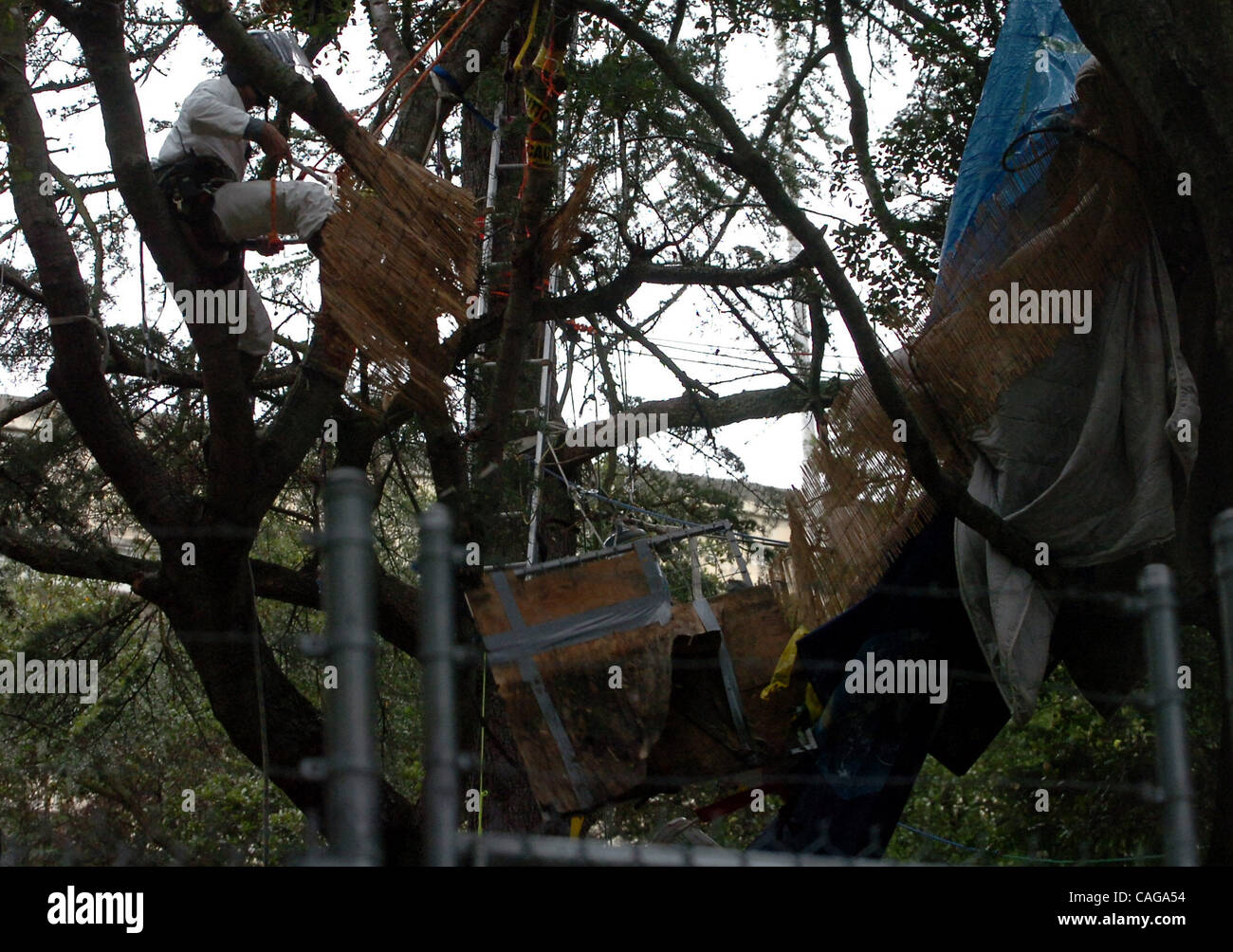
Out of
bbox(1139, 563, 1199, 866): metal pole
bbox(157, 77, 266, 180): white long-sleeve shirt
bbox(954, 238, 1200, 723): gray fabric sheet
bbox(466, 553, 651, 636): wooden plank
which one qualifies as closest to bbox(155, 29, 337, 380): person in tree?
bbox(157, 77, 266, 180): white long-sleeve shirt

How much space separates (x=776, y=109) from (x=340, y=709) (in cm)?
714

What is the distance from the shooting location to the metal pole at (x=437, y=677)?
83.3 inches

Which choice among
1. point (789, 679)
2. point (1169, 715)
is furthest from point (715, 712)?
point (1169, 715)

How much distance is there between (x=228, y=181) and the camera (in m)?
5.27

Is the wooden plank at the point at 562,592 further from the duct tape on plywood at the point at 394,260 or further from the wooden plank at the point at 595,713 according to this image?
the duct tape on plywood at the point at 394,260

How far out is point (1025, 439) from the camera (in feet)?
15.3

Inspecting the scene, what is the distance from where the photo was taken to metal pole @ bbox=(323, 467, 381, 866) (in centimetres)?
200

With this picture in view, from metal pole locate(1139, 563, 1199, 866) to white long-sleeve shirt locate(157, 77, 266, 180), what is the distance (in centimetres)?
379

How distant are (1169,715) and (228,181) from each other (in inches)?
157

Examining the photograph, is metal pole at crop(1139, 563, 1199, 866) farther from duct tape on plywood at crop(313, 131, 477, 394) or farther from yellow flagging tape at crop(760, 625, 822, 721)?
duct tape on plywood at crop(313, 131, 477, 394)

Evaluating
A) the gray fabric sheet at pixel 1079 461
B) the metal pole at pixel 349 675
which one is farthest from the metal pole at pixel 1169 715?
the gray fabric sheet at pixel 1079 461
